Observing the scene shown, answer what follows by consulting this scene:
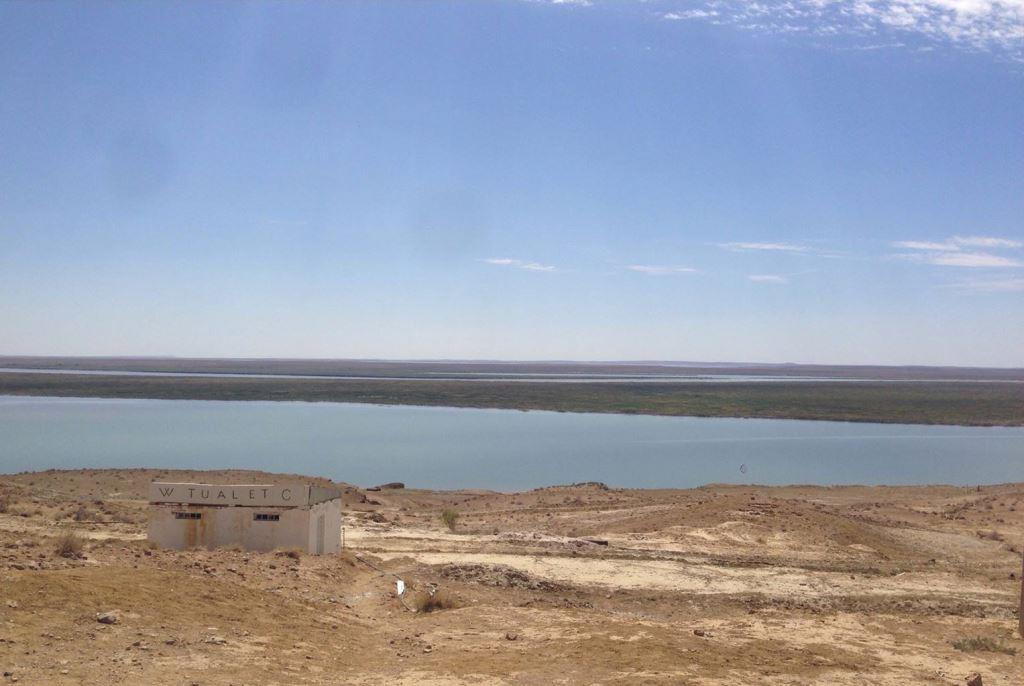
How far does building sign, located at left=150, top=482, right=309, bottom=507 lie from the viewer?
59.7 feet

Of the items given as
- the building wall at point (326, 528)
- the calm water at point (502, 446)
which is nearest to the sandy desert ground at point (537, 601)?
the building wall at point (326, 528)

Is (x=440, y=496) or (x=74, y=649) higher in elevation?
(x=74, y=649)

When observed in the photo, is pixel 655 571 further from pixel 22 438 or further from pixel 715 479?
pixel 22 438

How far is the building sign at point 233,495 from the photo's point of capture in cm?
1820

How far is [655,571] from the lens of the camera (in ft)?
62.8

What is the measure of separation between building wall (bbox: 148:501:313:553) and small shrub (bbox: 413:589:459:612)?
3.72 m

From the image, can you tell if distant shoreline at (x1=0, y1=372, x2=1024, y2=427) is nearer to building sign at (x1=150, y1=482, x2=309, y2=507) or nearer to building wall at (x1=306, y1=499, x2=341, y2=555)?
building wall at (x1=306, y1=499, x2=341, y2=555)

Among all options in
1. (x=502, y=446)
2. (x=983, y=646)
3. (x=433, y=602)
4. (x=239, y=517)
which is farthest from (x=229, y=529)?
(x=502, y=446)

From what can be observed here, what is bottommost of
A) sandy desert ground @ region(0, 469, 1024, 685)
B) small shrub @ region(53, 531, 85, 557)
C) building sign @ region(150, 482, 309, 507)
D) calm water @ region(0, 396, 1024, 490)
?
calm water @ region(0, 396, 1024, 490)

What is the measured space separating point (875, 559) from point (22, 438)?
178 feet

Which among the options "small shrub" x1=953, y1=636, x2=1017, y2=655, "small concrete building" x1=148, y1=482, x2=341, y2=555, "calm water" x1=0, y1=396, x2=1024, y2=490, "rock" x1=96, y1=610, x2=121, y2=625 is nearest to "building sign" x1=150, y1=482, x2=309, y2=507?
"small concrete building" x1=148, y1=482, x2=341, y2=555

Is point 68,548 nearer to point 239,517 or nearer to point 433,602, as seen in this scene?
point 239,517

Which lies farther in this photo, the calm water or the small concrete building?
the calm water

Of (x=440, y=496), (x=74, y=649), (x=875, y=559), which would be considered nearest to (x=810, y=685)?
(x=74, y=649)
